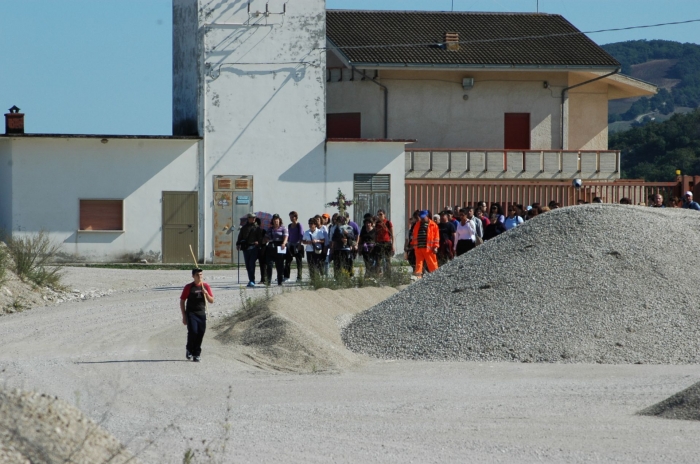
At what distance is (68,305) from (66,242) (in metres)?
10.5

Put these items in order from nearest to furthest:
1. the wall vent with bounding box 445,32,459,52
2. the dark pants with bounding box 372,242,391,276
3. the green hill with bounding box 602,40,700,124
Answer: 1. the dark pants with bounding box 372,242,391,276
2. the wall vent with bounding box 445,32,459,52
3. the green hill with bounding box 602,40,700,124

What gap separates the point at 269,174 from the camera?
109ft

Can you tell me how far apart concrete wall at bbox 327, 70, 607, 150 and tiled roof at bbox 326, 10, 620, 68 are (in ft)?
2.32

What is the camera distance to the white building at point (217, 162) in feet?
104

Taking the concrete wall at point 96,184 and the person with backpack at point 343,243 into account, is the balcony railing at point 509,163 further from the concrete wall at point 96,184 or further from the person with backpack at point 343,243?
the person with backpack at point 343,243

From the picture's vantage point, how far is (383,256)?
2295 cm

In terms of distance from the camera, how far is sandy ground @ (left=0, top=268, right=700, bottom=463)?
9.30 meters

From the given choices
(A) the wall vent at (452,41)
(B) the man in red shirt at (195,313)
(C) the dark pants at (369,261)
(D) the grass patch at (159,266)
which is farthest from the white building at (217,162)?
(B) the man in red shirt at (195,313)

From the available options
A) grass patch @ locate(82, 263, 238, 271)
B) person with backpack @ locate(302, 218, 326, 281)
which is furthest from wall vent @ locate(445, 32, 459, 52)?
person with backpack @ locate(302, 218, 326, 281)

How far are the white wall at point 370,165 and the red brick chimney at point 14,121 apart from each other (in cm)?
898

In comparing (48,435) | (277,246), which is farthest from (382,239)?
(48,435)

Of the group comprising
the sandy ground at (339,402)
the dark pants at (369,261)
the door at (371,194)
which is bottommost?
the sandy ground at (339,402)

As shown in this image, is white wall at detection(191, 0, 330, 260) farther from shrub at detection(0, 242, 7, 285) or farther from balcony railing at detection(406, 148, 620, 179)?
shrub at detection(0, 242, 7, 285)

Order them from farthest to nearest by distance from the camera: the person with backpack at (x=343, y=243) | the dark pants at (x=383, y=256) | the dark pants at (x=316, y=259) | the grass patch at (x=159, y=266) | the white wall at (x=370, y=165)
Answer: the white wall at (x=370, y=165)
the grass patch at (x=159, y=266)
the dark pants at (x=316, y=259)
the person with backpack at (x=343, y=243)
the dark pants at (x=383, y=256)
